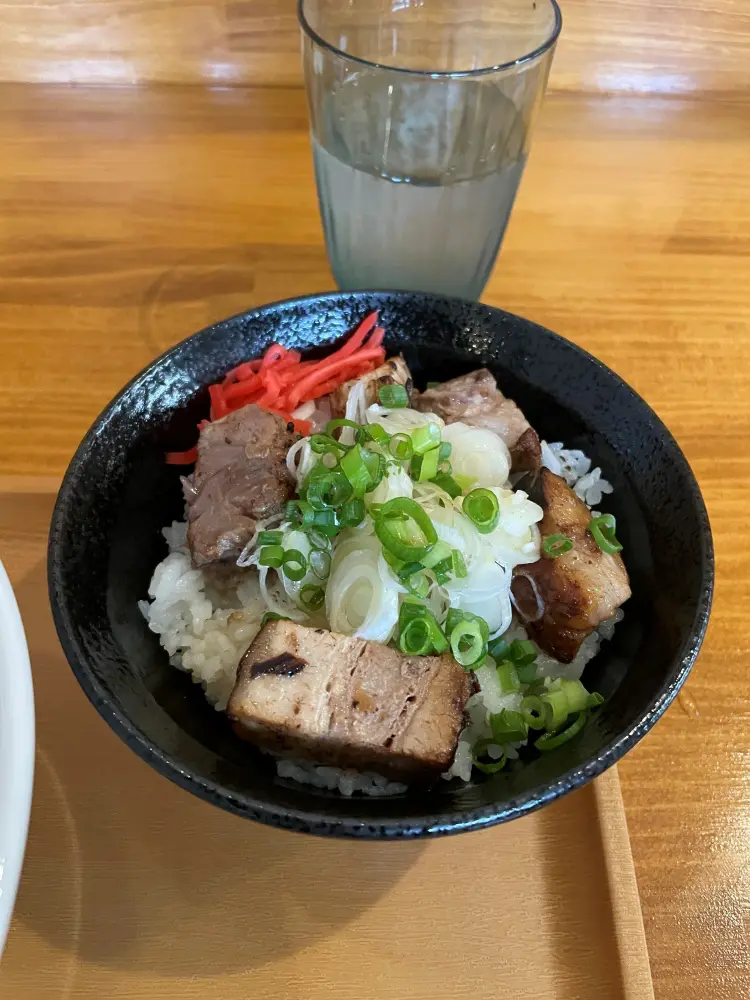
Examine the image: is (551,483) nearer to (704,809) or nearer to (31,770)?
(704,809)

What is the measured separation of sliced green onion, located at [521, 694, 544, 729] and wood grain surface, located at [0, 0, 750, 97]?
2153mm

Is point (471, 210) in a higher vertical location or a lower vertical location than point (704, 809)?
higher

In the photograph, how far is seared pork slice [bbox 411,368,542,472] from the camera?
138 centimetres

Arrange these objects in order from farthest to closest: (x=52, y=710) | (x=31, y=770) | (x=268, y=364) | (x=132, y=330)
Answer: (x=132, y=330)
(x=268, y=364)
(x=52, y=710)
(x=31, y=770)

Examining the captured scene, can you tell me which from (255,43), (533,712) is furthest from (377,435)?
(255,43)

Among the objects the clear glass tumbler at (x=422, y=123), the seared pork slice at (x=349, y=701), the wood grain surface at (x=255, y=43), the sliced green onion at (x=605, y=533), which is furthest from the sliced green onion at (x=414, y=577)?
the wood grain surface at (x=255, y=43)

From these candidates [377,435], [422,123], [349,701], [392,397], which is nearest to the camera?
[349,701]

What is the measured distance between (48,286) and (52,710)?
1166 mm

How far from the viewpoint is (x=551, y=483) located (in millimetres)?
1300

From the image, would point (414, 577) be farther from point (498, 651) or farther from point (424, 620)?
point (498, 651)

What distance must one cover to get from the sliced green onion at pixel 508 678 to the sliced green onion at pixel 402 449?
1.25 feet

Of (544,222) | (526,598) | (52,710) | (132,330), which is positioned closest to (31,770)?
(52,710)

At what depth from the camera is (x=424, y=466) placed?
1.23 metres

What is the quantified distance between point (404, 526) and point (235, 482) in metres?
0.33
